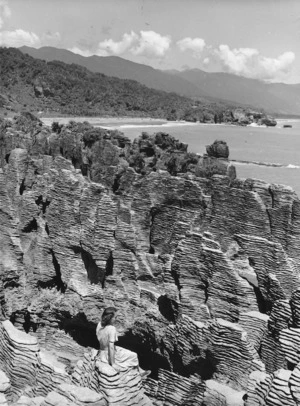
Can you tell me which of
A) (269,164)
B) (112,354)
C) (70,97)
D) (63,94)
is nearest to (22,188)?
(112,354)

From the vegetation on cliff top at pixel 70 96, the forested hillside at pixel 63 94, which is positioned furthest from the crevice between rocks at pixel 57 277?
the forested hillside at pixel 63 94

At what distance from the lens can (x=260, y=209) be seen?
5.10 metres

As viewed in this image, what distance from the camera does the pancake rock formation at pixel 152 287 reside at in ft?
12.2

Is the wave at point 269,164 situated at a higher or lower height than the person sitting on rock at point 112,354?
lower

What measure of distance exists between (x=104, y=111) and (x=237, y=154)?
54649 mm

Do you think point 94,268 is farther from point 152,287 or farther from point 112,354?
point 112,354

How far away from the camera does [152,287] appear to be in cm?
520

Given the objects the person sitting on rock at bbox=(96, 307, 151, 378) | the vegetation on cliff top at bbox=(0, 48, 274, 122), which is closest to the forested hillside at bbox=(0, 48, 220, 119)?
the vegetation on cliff top at bbox=(0, 48, 274, 122)

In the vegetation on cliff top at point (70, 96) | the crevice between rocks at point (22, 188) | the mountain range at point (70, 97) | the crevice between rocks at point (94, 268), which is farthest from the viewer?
the vegetation on cliff top at point (70, 96)

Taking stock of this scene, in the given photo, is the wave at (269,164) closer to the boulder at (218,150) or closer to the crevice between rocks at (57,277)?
the boulder at (218,150)

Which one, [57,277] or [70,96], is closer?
[57,277]

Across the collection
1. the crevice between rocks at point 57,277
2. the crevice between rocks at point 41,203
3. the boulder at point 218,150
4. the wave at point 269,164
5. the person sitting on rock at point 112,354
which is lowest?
the wave at point 269,164

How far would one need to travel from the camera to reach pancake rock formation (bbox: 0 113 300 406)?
12.2ft

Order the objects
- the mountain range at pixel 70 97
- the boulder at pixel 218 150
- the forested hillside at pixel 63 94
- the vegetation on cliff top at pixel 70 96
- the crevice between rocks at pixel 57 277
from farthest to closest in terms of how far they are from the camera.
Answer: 1. the forested hillside at pixel 63 94
2. the vegetation on cliff top at pixel 70 96
3. the mountain range at pixel 70 97
4. the boulder at pixel 218 150
5. the crevice between rocks at pixel 57 277
